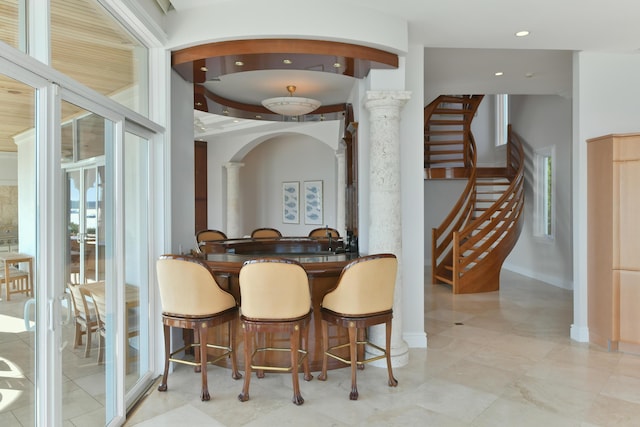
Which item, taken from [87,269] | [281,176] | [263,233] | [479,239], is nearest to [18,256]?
[87,269]

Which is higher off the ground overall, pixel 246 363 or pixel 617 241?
pixel 617 241

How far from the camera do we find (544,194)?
8.45m

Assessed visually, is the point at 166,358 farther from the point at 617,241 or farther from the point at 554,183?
the point at 554,183

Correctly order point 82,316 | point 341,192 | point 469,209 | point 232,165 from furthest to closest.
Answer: point 232,165, point 341,192, point 469,209, point 82,316

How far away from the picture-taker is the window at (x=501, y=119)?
10250mm

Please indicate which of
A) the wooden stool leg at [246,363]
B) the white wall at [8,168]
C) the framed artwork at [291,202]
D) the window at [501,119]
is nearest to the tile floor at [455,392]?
the wooden stool leg at [246,363]

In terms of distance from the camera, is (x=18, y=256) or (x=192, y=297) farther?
(x=192, y=297)

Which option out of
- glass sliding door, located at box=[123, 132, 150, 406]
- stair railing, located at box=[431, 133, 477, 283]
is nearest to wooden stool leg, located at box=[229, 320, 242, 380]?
glass sliding door, located at box=[123, 132, 150, 406]

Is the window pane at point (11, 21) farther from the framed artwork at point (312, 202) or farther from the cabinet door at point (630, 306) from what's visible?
the framed artwork at point (312, 202)

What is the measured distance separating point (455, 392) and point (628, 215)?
8.43 feet

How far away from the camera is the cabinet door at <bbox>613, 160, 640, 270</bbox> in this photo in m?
4.18

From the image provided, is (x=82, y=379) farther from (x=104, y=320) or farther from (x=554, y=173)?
(x=554, y=173)

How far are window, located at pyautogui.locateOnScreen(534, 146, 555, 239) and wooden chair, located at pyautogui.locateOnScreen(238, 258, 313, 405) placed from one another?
6.71 m

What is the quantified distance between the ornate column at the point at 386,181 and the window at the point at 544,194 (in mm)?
5469
